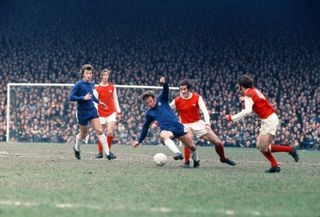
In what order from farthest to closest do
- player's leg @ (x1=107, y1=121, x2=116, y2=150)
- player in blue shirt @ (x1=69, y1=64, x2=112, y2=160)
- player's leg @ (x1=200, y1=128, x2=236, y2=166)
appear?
player's leg @ (x1=107, y1=121, x2=116, y2=150) → player in blue shirt @ (x1=69, y1=64, x2=112, y2=160) → player's leg @ (x1=200, y1=128, x2=236, y2=166)

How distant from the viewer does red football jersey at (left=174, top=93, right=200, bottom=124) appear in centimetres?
1371

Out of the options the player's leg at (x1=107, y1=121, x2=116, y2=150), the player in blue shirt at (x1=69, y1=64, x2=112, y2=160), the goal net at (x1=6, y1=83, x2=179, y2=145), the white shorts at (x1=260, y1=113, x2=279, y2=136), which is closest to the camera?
the white shorts at (x1=260, y1=113, x2=279, y2=136)

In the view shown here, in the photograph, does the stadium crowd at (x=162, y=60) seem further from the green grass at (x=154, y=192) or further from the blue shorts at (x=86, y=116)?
the green grass at (x=154, y=192)

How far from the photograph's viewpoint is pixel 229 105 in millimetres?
30016

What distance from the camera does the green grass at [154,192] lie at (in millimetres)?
6492

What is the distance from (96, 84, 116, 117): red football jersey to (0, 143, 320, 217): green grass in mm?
5509

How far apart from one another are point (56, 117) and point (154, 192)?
18895 millimetres

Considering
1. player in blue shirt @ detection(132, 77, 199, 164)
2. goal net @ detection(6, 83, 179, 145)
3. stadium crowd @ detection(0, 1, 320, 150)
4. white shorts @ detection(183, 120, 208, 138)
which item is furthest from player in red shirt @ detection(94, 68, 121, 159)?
stadium crowd @ detection(0, 1, 320, 150)

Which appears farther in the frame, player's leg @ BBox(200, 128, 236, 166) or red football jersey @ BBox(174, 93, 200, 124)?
red football jersey @ BBox(174, 93, 200, 124)

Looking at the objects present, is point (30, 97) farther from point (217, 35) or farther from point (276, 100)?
point (217, 35)

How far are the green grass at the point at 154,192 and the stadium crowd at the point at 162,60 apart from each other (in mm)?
15525

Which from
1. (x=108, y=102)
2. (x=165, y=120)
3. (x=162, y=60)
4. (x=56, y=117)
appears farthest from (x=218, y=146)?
(x=162, y=60)

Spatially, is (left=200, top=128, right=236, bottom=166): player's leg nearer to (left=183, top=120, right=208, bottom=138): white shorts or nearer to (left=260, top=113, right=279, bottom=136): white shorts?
(left=183, top=120, right=208, bottom=138): white shorts

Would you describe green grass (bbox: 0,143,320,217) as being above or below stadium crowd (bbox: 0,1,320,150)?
below
